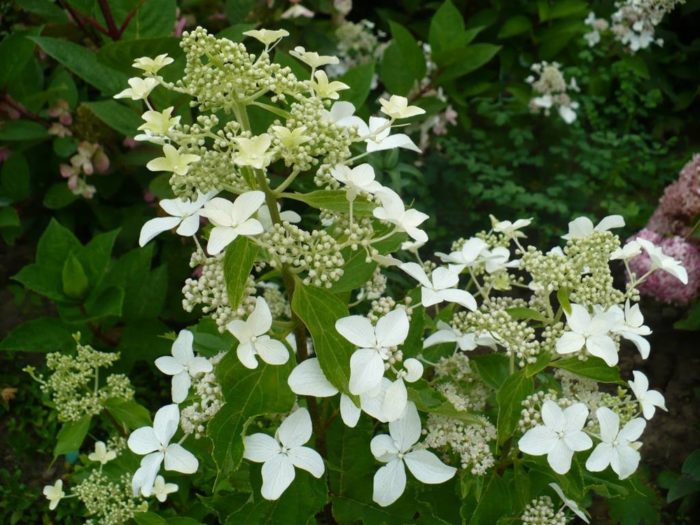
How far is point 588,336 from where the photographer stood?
3.91 ft

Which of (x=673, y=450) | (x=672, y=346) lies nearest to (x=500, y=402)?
(x=673, y=450)

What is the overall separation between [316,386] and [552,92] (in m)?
2.56

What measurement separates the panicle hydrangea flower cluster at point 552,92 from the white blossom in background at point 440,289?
218 cm

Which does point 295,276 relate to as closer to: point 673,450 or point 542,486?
point 542,486

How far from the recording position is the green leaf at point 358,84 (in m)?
2.14

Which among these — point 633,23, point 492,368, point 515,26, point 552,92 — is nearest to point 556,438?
point 492,368

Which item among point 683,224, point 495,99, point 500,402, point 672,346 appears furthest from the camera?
point 495,99

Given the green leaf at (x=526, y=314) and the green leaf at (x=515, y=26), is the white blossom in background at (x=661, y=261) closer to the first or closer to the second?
the green leaf at (x=526, y=314)

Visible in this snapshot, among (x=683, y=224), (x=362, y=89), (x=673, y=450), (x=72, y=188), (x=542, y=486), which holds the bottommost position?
(x=673, y=450)

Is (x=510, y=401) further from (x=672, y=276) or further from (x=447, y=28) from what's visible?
(x=447, y=28)

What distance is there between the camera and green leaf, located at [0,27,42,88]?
233 cm

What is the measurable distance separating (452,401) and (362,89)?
110 cm

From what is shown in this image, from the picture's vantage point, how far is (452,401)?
131 centimetres

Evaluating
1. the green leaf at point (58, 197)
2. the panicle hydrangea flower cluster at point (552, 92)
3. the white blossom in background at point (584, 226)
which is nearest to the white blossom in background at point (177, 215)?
the white blossom in background at point (584, 226)
